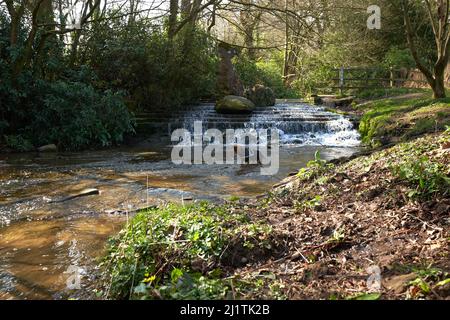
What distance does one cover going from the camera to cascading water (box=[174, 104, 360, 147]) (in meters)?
12.3

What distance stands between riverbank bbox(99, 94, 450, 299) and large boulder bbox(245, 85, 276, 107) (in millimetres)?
12685

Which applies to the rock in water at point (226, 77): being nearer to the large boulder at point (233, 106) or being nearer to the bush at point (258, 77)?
the bush at point (258, 77)

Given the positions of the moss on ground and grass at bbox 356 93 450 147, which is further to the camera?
grass at bbox 356 93 450 147

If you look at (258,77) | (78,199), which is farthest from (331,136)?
(258,77)

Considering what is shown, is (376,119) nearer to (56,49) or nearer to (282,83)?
(56,49)

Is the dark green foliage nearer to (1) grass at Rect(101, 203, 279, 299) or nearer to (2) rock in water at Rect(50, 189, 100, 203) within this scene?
(2) rock in water at Rect(50, 189, 100, 203)

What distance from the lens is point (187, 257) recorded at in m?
2.98

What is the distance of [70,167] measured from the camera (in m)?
8.24

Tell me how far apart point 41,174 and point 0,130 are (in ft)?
11.2

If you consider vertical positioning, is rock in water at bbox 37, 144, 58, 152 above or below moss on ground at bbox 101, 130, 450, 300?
above

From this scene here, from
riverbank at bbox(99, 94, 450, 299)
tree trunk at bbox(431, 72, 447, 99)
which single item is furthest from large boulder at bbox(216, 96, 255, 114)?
riverbank at bbox(99, 94, 450, 299)

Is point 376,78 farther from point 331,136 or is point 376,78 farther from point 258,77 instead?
point 331,136

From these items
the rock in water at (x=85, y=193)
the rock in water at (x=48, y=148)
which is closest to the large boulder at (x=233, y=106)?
the rock in water at (x=48, y=148)

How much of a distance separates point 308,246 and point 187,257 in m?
0.92
